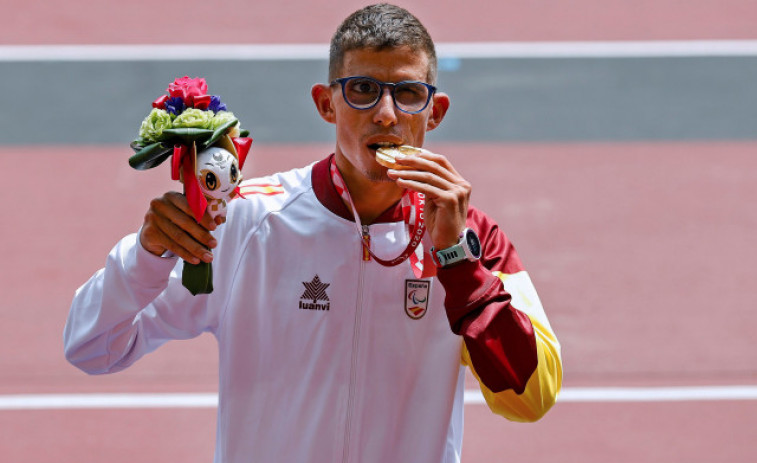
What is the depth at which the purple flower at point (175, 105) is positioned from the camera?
274 cm

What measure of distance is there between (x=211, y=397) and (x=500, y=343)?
4426 millimetres

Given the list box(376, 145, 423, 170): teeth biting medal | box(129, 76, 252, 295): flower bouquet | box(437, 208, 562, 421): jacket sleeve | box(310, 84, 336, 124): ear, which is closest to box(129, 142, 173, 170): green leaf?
box(129, 76, 252, 295): flower bouquet

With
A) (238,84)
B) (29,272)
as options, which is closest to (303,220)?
(29,272)

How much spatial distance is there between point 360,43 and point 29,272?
18.9 feet

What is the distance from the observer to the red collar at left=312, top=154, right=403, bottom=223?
3242 millimetres

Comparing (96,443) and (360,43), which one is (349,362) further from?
(96,443)

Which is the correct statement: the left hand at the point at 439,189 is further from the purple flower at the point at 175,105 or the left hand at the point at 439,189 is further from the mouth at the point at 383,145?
the purple flower at the point at 175,105

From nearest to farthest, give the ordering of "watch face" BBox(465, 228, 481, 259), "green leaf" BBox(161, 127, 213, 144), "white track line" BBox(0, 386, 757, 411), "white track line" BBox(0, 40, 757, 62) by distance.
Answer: "green leaf" BBox(161, 127, 213, 144) → "watch face" BBox(465, 228, 481, 259) → "white track line" BBox(0, 386, 757, 411) → "white track line" BBox(0, 40, 757, 62)

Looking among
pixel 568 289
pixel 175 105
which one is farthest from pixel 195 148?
pixel 568 289

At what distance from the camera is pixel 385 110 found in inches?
118

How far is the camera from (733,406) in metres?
6.84

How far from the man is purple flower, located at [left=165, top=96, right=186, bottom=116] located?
0.45m

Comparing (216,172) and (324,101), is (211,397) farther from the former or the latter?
(216,172)

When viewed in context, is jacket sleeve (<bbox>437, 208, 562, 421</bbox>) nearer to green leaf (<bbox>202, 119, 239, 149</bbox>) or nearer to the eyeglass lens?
the eyeglass lens
